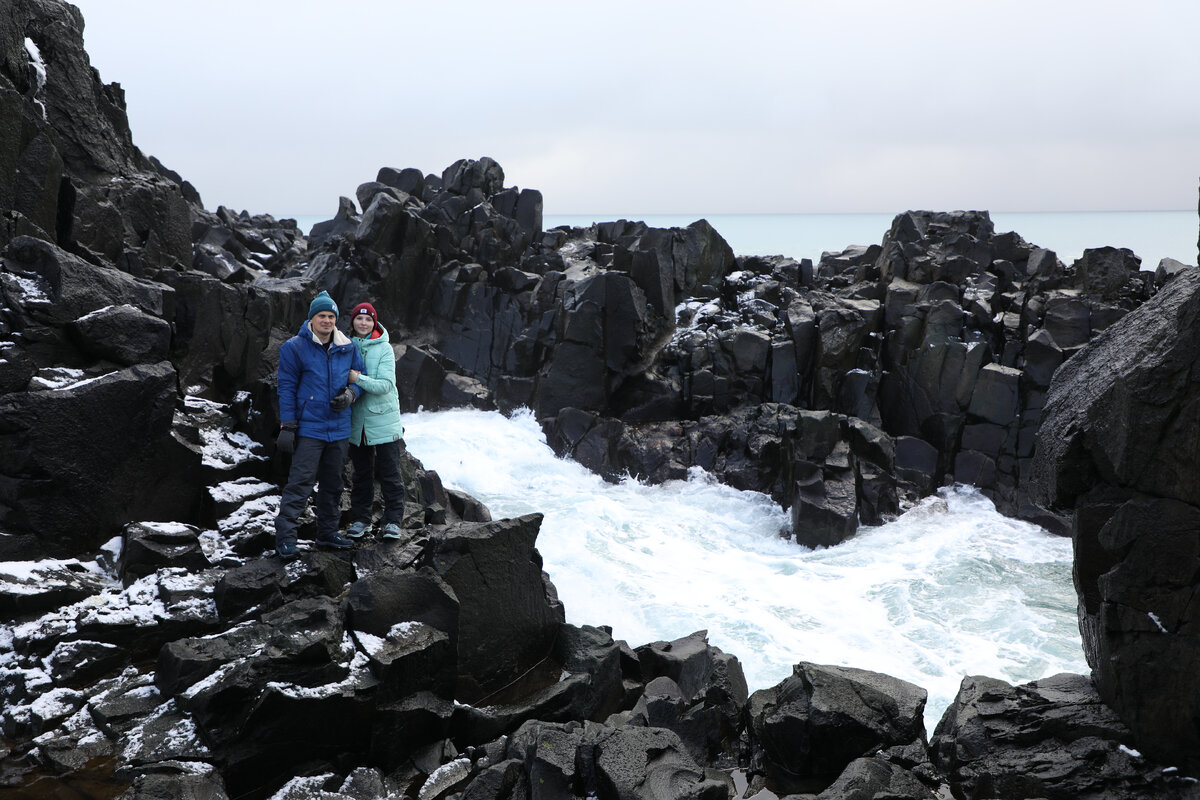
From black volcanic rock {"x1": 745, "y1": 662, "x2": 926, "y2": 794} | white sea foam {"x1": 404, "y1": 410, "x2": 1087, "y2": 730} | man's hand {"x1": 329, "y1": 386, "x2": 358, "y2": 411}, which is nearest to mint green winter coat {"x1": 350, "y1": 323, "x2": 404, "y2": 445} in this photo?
man's hand {"x1": 329, "y1": 386, "x2": 358, "y2": 411}

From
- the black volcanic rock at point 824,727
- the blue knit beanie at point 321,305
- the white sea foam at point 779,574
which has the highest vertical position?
the blue knit beanie at point 321,305

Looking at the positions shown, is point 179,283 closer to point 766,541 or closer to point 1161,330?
point 1161,330

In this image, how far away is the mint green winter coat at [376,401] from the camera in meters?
9.39

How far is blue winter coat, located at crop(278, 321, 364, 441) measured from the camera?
8.87m

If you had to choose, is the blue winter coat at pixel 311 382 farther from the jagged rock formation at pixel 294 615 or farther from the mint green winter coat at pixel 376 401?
the jagged rock formation at pixel 294 615

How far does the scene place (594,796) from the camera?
693 cm

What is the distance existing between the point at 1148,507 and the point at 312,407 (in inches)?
312

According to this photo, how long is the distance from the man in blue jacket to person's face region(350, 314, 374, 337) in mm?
293

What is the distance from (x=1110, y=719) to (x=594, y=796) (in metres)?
4.51

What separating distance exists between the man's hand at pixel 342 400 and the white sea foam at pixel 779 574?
715cm

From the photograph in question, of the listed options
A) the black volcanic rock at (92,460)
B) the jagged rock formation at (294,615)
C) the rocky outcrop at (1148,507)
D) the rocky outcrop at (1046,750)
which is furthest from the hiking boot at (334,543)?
the rocky outcrop at (1148,507)

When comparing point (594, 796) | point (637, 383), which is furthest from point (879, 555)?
point (594, 796)

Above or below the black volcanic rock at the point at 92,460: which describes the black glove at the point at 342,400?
above

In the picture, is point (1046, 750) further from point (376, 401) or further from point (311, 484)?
point (311, 484)
